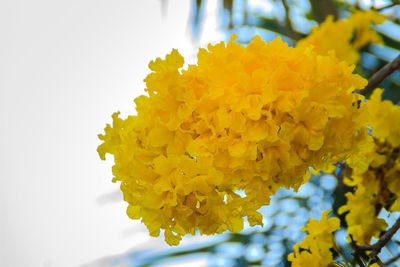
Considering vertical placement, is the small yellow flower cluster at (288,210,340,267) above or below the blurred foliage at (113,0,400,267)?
below

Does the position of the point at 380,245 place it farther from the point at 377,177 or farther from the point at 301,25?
the point at 301,25

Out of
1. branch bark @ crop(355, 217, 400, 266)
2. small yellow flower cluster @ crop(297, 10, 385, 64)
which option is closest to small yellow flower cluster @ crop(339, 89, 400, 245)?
branch bark @ crop(355, 217, 400, 266)

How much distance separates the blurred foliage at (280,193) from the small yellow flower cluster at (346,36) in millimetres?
40

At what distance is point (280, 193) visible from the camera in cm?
106

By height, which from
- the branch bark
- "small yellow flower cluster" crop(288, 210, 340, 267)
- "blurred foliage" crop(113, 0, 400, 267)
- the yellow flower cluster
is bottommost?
the branch bark

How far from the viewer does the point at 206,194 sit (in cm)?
32

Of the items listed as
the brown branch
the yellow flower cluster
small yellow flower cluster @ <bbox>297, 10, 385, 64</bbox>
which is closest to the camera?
the yellow flower cluster

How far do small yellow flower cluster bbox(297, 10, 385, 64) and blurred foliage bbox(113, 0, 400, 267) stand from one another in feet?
0.13

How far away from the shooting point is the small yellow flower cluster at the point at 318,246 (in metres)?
0.51

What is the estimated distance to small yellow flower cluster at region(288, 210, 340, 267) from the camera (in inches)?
20.0

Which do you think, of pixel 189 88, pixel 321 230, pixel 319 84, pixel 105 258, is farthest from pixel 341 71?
pixel 105 258

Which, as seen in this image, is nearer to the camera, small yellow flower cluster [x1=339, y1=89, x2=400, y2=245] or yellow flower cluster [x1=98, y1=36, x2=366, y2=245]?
yellow flower cluster [x1=98, y1=36, x2=366, y2=245]

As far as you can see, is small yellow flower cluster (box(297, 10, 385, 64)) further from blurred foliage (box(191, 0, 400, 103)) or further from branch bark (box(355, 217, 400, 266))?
branch bark (box(355, 217, 400, 266))

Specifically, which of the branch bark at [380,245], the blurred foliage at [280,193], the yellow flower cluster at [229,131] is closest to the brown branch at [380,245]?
the branch bark at [380,245]
